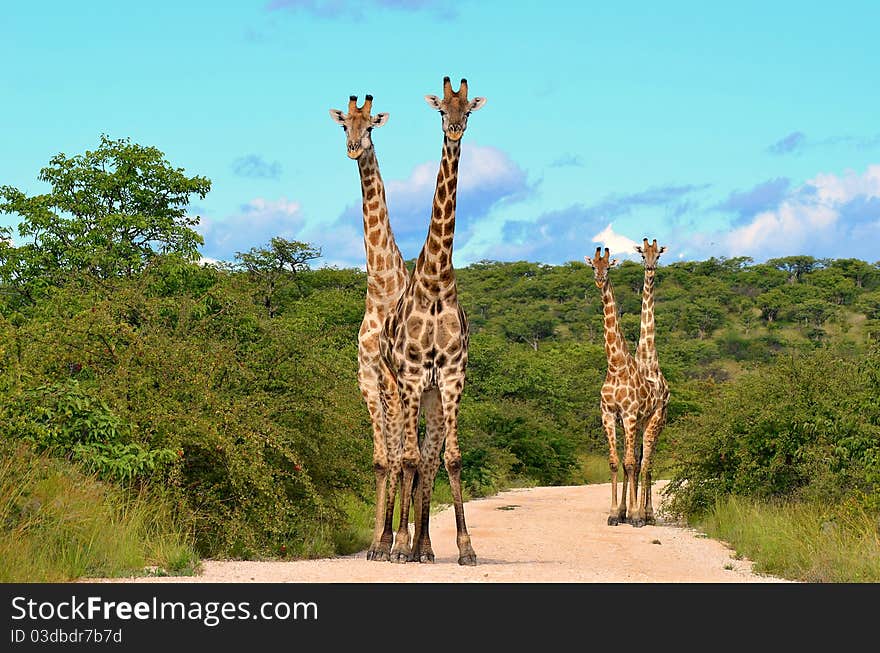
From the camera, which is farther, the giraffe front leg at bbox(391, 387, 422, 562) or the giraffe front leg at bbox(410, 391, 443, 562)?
the giraffe front leg at bbox(410, 391, 443, 562)

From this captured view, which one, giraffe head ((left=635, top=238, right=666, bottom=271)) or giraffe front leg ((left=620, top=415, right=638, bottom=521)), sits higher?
giraffe head ((left=635, top=238, right=666, bottom=271))

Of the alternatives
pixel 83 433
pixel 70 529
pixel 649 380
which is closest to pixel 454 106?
pixel 83 433

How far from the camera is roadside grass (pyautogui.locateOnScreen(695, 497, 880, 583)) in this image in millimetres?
9909

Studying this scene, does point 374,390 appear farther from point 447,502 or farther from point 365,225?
point 447,502

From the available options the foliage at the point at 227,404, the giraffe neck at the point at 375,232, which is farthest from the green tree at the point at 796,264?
the giraffe neck at the point at 375,232

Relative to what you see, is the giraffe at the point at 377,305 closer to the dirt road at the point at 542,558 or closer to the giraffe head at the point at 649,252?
the dirt road at the point at 542,558

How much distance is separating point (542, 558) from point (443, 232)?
13.1ft

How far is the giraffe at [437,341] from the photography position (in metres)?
10.8

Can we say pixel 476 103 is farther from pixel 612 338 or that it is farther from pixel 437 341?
pixel 612 338

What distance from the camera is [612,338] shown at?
17.8 m

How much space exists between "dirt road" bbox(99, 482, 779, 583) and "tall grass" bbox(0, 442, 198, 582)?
450 millimetres

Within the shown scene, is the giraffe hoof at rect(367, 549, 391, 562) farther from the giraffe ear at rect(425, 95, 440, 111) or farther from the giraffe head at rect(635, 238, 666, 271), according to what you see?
the giraffe head at rect(635, 238, 666, 271)

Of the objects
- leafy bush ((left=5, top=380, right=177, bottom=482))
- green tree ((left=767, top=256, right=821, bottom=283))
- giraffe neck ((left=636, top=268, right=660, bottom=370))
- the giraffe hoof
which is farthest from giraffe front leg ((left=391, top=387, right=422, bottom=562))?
green tree ((left=767, top=256, right=821, bottom=283))
